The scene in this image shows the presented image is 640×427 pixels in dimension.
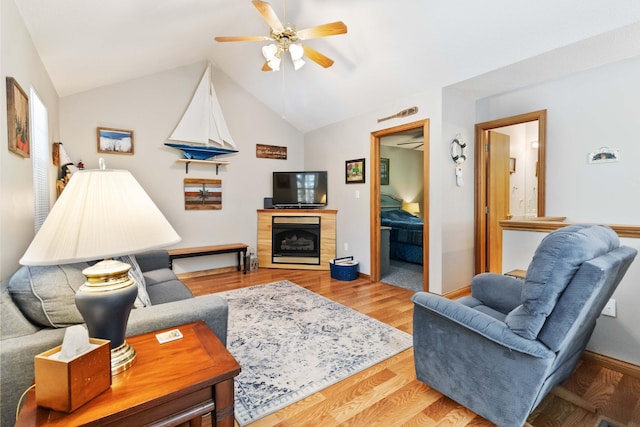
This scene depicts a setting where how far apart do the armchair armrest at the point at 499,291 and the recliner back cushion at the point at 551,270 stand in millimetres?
688

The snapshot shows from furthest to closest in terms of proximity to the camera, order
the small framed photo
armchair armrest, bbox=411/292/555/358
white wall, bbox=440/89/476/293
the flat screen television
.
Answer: the flat screen television < white wall, bbox=440/89/476/293 < the small framed photo < armchair armrest, bbox=411/292/555/358

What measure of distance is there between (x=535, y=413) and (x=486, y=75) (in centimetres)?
287

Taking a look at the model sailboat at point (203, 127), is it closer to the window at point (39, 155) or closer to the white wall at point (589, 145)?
the window at point (39, 155)

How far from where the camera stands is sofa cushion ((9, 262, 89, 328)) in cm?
121

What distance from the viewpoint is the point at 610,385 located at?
189 cm

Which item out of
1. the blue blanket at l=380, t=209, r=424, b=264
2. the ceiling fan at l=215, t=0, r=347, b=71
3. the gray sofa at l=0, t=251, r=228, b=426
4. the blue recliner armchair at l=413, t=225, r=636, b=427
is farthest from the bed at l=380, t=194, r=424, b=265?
the gray sofa at l=0, t=251, r=228, b=426

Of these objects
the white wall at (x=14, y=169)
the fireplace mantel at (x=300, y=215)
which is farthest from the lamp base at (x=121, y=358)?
the fireplace mantel at (x=300, y=215)

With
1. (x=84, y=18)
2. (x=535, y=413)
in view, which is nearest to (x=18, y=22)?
(x=84, y=18)

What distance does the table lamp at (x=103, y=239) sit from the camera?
37.7 inches

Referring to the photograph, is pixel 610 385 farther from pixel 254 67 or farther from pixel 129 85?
pixel 129 85

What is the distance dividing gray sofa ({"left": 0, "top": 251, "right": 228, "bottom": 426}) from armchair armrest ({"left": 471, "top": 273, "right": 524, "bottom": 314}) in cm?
176

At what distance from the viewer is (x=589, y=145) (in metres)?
2.93

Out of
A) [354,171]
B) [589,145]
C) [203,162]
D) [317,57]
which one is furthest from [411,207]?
[317,57]

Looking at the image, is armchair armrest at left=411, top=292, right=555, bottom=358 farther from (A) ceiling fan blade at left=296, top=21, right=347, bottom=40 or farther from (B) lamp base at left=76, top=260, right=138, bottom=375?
(A) ceiling fan blade at left=296, top=21, right=347, bottom=40
